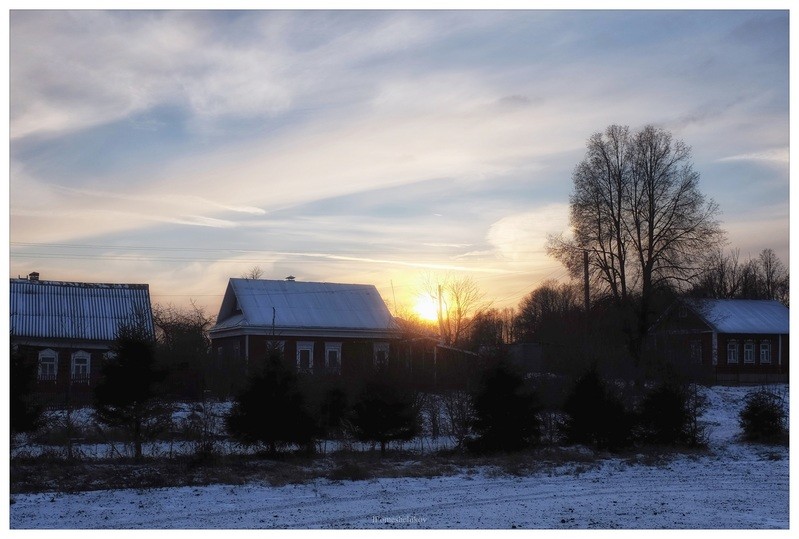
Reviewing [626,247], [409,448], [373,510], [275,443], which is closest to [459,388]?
[409,448]

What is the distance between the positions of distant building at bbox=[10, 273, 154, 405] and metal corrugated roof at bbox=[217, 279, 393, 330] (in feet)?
20.9

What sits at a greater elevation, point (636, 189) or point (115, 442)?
point (636, 189)

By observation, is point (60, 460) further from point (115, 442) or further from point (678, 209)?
point (678, 209)

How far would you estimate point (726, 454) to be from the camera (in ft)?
68.3

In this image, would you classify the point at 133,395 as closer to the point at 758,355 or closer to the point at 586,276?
the point at 586,276

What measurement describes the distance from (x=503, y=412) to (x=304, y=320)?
25058mm

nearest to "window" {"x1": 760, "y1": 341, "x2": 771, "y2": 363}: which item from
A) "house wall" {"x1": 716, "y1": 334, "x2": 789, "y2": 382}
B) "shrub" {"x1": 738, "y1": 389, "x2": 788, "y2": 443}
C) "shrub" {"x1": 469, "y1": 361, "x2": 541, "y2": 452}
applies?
"house wall" {"x1": 716, "y1": 334, "x2": 789, "y2": 382}

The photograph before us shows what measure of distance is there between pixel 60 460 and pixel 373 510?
7.81m

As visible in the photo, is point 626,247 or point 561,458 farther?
point 626,247

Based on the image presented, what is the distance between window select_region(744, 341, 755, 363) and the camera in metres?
49.9

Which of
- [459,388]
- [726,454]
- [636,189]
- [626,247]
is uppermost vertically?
[636,189]

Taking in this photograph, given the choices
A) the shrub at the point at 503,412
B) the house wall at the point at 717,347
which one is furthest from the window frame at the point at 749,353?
the shrub at the point at 503,412

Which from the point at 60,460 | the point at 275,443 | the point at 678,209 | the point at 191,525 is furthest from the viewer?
the point at 678,209

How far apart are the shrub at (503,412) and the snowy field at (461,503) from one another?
2.41 meters
